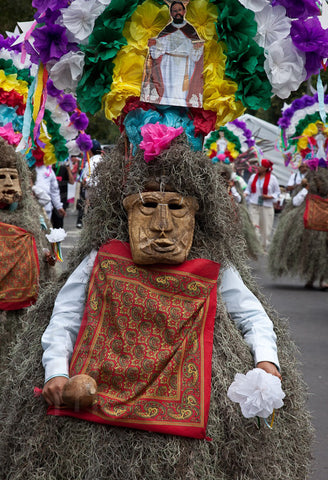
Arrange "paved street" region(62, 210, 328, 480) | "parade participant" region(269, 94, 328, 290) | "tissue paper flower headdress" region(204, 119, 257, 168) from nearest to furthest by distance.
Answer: "paved street" region(62, 210, 328, 480), "parade participant" region(269, 94, 328, 290), "tissue paper flower headdress" region(204, 119, 257, 168)

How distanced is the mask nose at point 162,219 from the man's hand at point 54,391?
0.74m

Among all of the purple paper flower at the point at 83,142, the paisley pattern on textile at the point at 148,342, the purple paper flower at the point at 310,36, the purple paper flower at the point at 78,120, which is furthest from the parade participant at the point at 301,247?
the paisley pattern on textile at the point at 148,342

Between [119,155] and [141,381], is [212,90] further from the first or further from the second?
[141,381]

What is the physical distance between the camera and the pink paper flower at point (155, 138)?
3.38 meters

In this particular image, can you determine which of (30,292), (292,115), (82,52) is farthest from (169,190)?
(292,115)

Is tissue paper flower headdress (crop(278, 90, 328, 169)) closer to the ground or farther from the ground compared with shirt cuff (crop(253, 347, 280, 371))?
closer to the ground

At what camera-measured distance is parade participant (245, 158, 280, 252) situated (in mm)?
15492

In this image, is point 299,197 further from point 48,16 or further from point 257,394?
point 257,394

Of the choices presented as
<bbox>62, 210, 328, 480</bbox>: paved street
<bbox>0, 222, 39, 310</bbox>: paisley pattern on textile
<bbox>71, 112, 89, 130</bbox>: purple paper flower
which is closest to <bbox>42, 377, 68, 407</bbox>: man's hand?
<bbox>62, 210, 328, 480</bbox>: paved street

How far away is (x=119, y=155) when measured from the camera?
12.0 feet

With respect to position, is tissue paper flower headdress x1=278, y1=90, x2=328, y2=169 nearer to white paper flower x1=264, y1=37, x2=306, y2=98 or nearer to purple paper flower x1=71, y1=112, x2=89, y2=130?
purple paper flower x1=71, y1=112, x2=89, y2=130

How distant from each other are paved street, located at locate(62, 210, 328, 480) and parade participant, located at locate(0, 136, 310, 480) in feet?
1.69

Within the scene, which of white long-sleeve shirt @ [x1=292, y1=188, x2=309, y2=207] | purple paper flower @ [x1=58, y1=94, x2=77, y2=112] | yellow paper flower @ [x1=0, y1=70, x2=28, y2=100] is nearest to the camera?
purple paper flower @ [x1=58, y1=94, x2=77, y2=112]

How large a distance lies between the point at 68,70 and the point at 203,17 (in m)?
0.68
